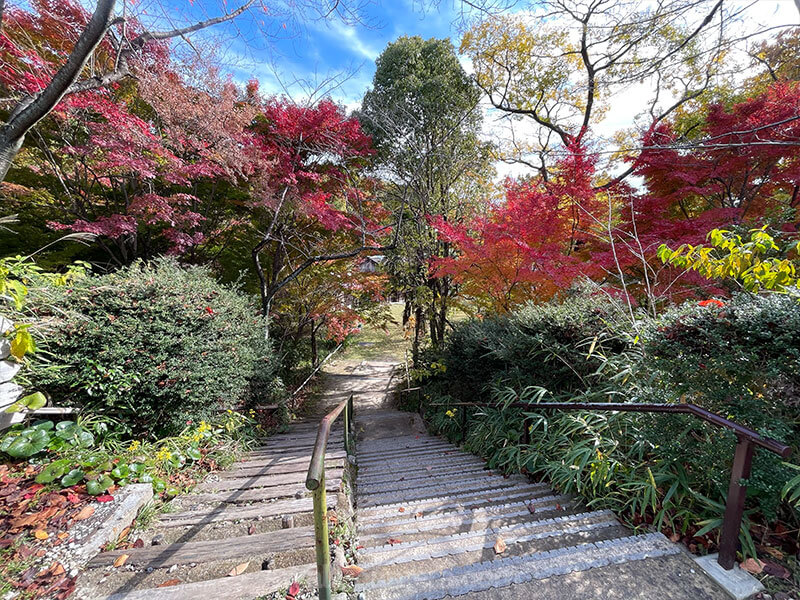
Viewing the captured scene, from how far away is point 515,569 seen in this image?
1.57 meters

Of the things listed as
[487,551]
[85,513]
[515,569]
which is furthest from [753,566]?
[85,513]

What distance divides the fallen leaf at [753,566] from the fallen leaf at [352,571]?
187 cm

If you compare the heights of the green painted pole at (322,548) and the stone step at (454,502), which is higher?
the green painted pole at (322,548)

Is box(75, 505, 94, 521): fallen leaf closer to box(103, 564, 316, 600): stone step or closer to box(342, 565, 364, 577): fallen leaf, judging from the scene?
box(103, 564, 316, 600): stone step

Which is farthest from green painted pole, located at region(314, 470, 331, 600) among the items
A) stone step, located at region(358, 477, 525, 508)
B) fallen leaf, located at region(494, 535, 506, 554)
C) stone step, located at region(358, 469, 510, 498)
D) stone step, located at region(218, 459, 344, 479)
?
stone step, located at region(358, 469, 510, 498)

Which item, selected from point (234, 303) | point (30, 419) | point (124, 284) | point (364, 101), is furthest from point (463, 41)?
point (30, 419)

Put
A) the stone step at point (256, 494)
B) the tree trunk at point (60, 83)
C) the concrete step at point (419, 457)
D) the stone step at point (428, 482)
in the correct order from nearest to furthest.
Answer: the tree trunk at point (60, 83)
the stone step at point (256, 494)
the stone step at point (428, 482)
the concrete step at point (419, 457)

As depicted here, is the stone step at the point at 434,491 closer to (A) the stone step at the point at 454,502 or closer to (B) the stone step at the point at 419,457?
(A) the stone step at the point at 454,502

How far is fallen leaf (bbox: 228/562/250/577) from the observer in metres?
1.58

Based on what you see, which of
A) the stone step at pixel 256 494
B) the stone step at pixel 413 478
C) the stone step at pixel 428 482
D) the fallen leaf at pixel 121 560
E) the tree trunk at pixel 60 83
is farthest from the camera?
the stone step at pixel 413 478

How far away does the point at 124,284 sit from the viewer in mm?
3188

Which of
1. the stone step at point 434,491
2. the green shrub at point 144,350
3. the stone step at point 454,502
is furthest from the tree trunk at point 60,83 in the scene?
the stone step at point 434,491

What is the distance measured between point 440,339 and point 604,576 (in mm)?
5333

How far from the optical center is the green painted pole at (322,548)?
126cm
